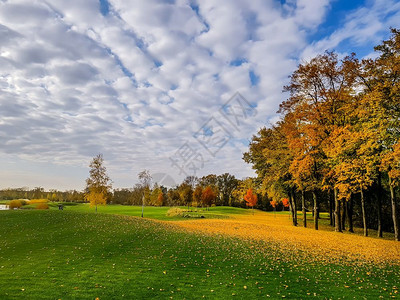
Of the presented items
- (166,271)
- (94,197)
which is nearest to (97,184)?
(94,197)

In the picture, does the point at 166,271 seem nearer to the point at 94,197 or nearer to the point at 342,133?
the point at 342,133

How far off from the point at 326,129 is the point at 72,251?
77.2 ft

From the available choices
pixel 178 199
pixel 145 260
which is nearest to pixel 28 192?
pixel 178 199

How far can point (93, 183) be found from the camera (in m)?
Result: 39.8

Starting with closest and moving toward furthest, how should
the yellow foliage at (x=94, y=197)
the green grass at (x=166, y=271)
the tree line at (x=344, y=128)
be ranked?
the green grass at (x=166, y=271)
the tree line at (x=344, y=128)
the yellow foliage at (x=94, y=197)

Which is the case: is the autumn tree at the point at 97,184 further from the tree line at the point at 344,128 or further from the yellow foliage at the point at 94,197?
the tree line at the point at 344,128

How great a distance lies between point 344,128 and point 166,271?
19508mm

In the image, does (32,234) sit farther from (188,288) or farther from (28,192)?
(28,192)

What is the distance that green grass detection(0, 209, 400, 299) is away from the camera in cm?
812

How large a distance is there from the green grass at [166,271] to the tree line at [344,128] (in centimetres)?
1006

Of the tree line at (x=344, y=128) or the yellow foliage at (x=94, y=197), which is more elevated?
the tree line at (x=344, y=128)

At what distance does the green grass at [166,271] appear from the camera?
320 inches

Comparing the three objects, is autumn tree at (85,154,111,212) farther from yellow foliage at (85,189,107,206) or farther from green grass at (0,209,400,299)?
green grass at (0,209,400,299)

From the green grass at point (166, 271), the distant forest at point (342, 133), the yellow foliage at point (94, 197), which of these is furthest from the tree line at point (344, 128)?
the yellow foliage at point (94, 197)
